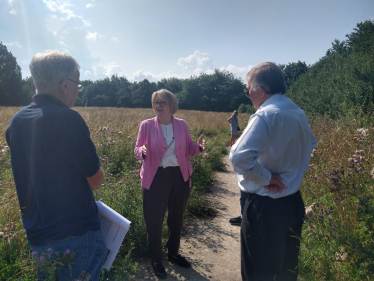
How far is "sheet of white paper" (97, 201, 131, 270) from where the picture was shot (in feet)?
5.41

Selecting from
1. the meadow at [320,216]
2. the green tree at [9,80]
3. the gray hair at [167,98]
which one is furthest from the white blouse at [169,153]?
the green tree at [9,80]

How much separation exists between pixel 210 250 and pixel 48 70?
2982 mm

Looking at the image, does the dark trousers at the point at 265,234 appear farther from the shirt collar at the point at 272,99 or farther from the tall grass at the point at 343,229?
the shirt collar at the point at 272,99

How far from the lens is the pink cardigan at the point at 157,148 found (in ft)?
8.99

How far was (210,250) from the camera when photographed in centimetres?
343

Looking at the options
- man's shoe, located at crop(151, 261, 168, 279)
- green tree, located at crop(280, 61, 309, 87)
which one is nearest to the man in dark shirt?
man's shoe, located at crop(151, 261, 168, 279)

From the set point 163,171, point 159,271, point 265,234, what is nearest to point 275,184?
point 265,234

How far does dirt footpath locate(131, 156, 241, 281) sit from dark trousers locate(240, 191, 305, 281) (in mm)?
1242

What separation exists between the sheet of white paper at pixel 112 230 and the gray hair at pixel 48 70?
850 millimetres

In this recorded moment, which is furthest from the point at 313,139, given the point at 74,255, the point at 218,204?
the point at 218,204

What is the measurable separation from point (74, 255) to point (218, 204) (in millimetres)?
4025

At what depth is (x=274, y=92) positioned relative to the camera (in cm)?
184

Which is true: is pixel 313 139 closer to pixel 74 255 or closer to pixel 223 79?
pixel 74 255

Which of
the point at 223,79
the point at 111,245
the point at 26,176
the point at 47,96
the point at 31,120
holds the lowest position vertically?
the point at 111,245
